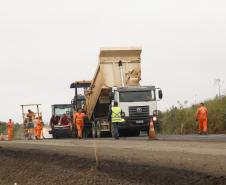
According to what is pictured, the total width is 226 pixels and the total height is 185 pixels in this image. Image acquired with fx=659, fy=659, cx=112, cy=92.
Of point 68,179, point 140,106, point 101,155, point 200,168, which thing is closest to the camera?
point 200,168

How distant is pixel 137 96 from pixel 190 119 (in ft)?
32.9

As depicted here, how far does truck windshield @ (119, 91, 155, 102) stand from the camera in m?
32.3

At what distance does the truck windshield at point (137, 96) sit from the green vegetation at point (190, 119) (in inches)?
276

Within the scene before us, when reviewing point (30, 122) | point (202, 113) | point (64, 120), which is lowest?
point (202, 113)

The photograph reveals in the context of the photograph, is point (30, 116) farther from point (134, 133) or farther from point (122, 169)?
point (122, 169)

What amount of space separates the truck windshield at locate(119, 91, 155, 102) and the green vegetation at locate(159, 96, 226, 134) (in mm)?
7020

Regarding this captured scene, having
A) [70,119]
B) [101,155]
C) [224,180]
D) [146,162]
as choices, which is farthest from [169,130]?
[224,180]

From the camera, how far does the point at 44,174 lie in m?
15.6

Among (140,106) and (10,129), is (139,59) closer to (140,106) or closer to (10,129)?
(140,106)

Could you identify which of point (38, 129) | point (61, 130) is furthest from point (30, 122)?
point (38, 129)

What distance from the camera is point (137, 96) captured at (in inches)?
1272

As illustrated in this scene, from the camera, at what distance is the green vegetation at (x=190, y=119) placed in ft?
125

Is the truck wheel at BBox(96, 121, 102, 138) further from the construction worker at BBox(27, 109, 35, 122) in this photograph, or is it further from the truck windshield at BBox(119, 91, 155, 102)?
the construction worker at BBox(27, 109, 35, 122)

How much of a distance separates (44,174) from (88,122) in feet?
68.9
